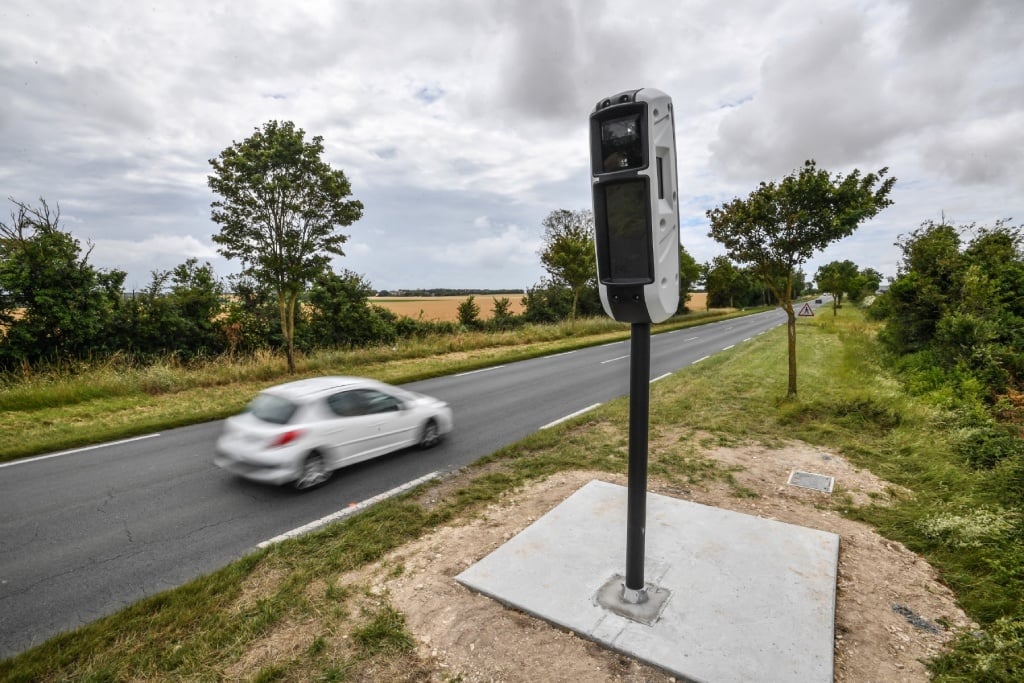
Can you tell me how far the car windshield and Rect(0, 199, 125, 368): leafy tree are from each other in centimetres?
1122

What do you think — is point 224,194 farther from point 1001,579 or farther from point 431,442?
point 1001,579

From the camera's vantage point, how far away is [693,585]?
3.83m

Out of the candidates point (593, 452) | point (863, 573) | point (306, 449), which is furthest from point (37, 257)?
point (863, 573)

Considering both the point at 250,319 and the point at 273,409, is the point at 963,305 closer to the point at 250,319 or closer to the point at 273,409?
the point at 273,409

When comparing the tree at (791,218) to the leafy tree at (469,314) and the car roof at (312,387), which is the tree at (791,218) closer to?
the car roof at (312,387)

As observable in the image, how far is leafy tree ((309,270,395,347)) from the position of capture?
21328 mm

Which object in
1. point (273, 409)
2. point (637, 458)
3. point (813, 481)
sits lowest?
point (813, 481)

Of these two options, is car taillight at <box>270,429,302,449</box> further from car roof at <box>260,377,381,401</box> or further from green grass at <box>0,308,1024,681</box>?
green grass at <box>0,308,1024,681</box>

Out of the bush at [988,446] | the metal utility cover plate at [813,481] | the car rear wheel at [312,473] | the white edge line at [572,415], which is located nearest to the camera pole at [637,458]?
the metal utility cover plate at [813,481]

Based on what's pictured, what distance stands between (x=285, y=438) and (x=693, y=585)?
15.8 ft

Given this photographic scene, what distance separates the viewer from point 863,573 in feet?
13.4

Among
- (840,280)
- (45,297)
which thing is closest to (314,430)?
(45,297)

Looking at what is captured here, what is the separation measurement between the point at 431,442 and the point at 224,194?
30.7ft

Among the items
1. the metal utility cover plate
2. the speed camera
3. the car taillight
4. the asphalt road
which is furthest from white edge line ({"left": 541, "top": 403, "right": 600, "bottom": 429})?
the speed camera
